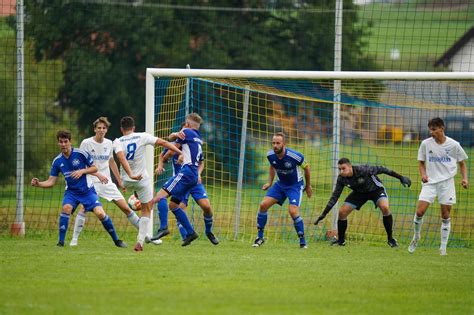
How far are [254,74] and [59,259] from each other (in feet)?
16.2

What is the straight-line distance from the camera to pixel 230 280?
1100 centimetres

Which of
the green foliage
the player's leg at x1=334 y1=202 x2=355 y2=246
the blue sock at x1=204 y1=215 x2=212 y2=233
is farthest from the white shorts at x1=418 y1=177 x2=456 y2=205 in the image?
the green foliage

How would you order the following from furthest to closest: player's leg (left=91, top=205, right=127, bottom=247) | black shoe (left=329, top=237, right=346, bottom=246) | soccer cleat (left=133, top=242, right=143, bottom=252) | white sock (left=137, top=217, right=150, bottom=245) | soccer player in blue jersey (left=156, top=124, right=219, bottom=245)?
black shoe (left=329, top=237, right=346, bottom=246) < soccer player in blue jersey (left=156, top=124, right=219, bottom=245) < player's leg (left=91, top=205, right=127, bottom=247) < white sock (left=137, top=217, right=150, bottom=245) < soccer cleat (left=133, top=242, right=143, bottom=252)

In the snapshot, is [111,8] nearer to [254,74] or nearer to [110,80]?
[110,80]

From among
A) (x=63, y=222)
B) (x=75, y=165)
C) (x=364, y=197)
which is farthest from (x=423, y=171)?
(x=63, y=222)

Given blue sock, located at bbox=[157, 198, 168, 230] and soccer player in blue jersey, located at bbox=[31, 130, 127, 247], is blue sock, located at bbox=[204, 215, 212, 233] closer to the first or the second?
blue sock, located at bbox=[157, 198, 168, 230]

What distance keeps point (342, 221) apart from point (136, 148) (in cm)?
351

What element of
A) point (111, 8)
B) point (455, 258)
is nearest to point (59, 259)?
point (455, 258)

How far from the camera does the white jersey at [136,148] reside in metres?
14.3

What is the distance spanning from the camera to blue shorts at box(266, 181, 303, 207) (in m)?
15.1

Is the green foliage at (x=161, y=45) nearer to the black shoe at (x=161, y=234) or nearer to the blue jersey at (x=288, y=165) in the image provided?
the blue jersey at (x=288, y=165)

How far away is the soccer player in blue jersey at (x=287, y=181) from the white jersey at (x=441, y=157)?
1802mm

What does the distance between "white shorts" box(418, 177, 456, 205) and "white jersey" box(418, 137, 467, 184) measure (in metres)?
0.07

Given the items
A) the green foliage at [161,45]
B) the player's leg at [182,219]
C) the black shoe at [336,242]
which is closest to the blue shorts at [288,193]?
the black shoe at [336,242]
